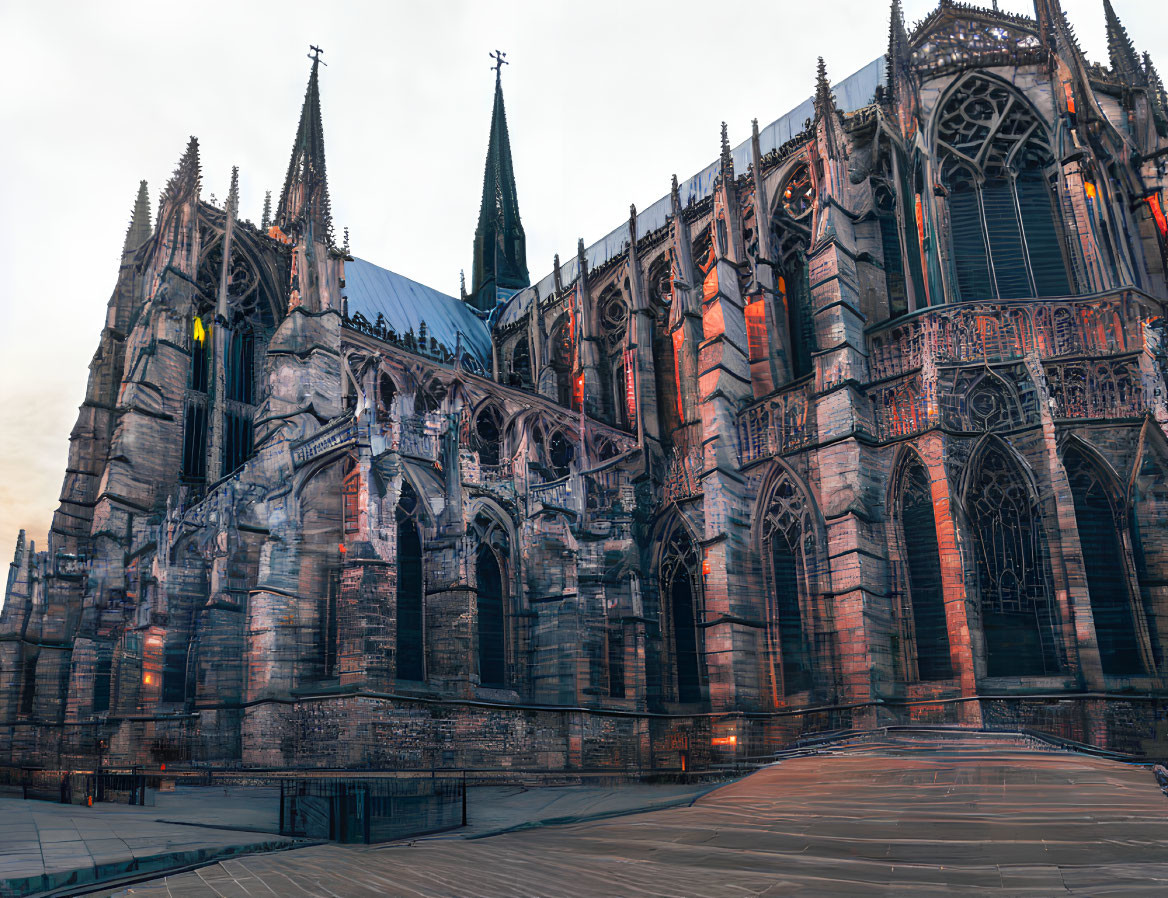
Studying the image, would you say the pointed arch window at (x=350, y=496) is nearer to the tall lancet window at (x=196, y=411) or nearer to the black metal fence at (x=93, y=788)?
the black metal fence at (x=93, y=788)

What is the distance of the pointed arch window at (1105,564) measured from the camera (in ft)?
62.7

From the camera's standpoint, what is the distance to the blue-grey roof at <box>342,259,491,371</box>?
3812cm

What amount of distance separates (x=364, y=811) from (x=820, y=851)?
5.55 metres

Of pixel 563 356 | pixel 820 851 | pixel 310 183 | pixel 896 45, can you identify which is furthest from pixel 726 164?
pixel 820 851

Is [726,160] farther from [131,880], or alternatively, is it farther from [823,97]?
[131,880]

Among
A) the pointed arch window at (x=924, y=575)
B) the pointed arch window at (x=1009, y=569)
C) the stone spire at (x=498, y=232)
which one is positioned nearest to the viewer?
the pointed arch window at (x=1009, y=569)

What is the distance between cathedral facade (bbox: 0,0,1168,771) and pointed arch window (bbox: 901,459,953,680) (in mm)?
66

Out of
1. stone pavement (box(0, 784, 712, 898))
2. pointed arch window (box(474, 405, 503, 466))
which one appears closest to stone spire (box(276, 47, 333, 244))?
pointed arch window (box(474, 405, 503, 466))

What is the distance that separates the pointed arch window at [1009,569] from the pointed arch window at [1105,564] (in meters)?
0.93

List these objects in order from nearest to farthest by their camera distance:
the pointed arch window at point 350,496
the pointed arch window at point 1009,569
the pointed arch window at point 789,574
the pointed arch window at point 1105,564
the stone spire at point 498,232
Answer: the pointed arch window at point 1105,564
the pointed arch window at point 1009,569
the pointed arch window at point 350,496
the pointed arch window at point 789,574
the stone spire at point 498,232

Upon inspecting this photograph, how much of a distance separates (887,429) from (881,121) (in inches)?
364

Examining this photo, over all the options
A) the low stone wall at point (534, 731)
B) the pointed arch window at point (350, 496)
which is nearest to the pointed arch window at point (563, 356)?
the pointed arch window at point (350, 496)

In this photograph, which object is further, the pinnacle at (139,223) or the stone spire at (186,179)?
the pinnacle at (139,223)

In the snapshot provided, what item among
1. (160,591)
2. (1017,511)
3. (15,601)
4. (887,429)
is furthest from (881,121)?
(15,601)
